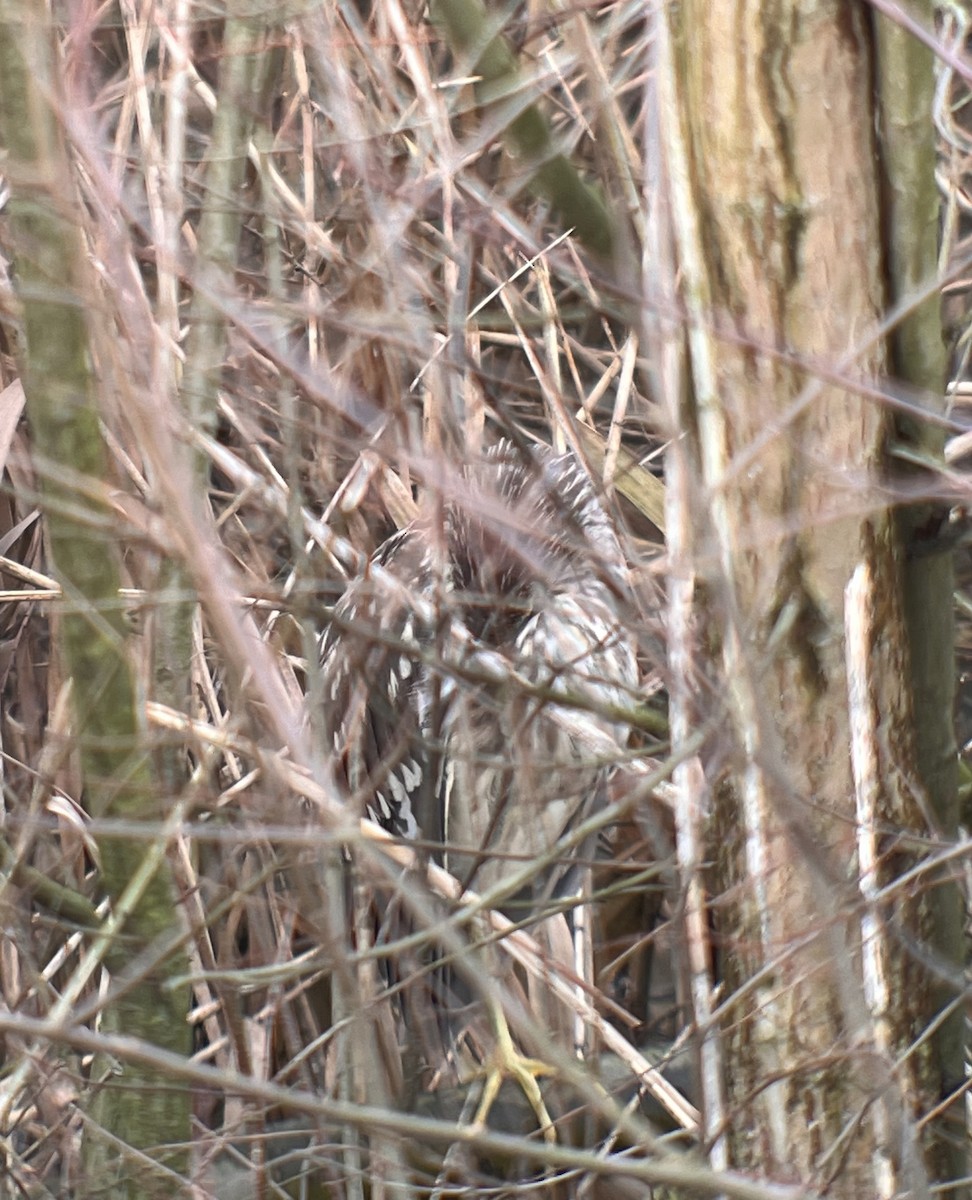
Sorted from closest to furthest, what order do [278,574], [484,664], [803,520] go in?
[803,520] → [484,664] → [278,574]

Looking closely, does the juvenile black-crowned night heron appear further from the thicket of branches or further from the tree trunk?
the tree trunk

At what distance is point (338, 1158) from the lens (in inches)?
90.5

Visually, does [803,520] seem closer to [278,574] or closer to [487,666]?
[487,666]

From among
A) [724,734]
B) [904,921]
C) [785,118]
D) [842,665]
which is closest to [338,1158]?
[904,921]

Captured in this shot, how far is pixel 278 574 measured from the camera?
2533mm

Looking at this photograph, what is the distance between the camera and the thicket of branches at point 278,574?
108cm

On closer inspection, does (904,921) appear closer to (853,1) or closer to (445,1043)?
(853,1)

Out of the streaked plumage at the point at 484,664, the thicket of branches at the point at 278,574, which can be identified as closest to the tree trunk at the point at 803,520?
the thicket of branches at the point at 278,574

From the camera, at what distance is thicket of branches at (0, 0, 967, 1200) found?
1.08 metres

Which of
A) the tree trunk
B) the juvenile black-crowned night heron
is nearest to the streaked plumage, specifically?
the juvenile black-crowned night heron

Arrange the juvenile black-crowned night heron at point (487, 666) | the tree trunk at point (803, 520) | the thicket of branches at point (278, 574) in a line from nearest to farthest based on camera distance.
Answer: the thicket of branches at point (278, 574)
the tree trunk at point (803, 520)
the juvenile black-crowned night heron at point (487, 666)

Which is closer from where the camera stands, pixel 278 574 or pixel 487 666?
pixel 487 666

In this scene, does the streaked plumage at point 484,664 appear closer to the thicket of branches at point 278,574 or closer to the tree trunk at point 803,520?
the thicket of branches at point 278,574

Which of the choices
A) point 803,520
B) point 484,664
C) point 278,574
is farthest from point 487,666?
point 803,520
